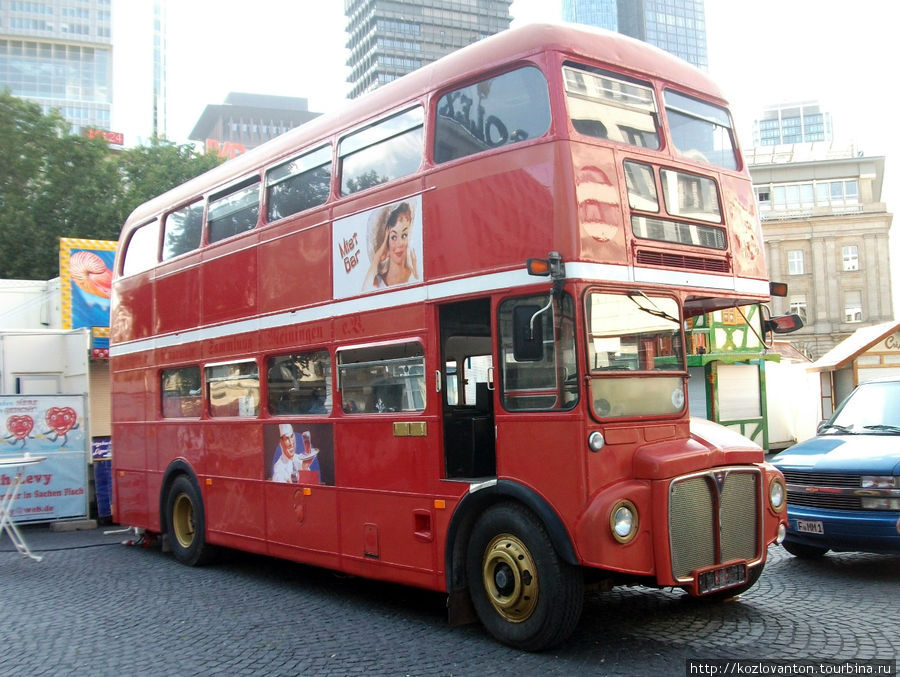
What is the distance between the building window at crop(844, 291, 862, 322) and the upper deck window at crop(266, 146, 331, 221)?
61.5 m

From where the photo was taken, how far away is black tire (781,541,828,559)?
355 inches

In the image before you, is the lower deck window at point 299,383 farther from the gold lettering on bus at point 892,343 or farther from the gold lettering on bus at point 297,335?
the gold lettering on bus at point 892,343

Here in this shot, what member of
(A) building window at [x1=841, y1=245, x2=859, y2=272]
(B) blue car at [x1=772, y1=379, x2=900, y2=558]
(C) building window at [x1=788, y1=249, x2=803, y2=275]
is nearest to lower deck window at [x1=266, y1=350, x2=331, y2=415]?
(B) blue car at [x1=772, y1=379, x2=900, y2=558]

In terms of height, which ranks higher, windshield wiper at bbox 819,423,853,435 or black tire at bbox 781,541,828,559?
windshield wiper at bbox 819,423,853,435

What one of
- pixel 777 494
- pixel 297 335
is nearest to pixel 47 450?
pixel 297 335

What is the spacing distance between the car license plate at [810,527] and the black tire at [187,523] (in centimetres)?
654

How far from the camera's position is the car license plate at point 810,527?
27.3ft

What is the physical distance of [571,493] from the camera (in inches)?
234

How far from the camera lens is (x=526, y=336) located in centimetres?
594

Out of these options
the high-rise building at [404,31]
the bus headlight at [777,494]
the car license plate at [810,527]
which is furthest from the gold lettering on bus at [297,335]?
the high-rise building at [404,31]

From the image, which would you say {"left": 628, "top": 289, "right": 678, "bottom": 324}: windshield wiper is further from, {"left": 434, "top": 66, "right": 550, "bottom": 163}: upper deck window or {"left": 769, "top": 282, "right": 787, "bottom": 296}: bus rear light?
{"left": 769, "top": 282, "right": 787, "bottom": 296}: bus rear light

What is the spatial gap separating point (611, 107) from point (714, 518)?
3.09m

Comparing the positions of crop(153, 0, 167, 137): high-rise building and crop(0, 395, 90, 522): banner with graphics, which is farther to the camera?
crop(153, 0, 167, 137): high-rise building

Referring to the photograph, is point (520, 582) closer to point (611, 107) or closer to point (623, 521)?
point (623, 521)
